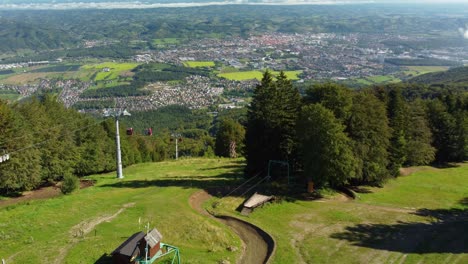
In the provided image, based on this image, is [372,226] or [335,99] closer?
[372,226]

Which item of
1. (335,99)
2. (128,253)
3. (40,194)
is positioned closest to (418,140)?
(335,99)

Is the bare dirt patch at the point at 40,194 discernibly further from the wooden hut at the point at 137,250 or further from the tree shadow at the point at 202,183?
the wooden hut at the point at 137,250

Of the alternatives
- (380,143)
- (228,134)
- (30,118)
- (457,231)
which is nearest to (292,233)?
(457,231)

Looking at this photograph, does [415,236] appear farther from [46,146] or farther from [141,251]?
[46,146]

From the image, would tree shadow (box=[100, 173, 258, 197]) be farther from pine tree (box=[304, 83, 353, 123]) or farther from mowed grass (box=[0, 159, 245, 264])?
pine tree (box=[304, 83, 353, 123])

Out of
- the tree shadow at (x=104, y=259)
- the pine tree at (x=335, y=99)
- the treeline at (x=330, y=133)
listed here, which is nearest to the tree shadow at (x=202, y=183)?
the treeline at (x=330, y=133)

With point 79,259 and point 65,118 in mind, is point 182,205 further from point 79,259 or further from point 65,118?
point 65,118
